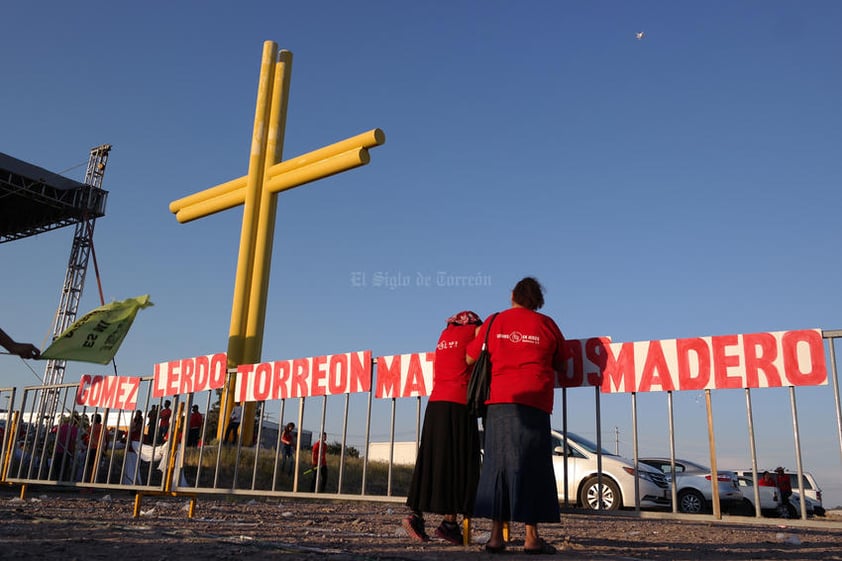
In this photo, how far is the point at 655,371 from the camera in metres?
5.61

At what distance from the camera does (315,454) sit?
13945 mm

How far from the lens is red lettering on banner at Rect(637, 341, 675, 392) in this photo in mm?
5559

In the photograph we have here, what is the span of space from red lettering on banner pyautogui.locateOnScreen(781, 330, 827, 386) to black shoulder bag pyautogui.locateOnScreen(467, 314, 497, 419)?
218 cm

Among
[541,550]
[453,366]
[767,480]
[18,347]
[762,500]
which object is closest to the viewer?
[541,550]

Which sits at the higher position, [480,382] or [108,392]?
[108,392]

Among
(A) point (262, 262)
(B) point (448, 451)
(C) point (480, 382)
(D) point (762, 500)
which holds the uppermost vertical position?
(A) point (262, 262)

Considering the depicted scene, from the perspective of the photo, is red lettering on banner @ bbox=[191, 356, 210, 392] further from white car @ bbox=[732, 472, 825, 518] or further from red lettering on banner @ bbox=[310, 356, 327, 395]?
white car @ bbox=[732, 472, 825, 518]

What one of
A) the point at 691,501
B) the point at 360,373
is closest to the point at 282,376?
the point at 360,373

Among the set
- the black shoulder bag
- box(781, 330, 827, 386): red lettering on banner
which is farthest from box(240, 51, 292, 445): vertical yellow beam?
box(781, 330, 827, 386): red lettering on banner

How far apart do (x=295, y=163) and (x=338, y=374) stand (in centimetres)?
735

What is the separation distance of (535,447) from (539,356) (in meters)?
0.56

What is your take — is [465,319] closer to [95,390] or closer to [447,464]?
[447,464]

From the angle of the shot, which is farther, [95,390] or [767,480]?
[767,480]

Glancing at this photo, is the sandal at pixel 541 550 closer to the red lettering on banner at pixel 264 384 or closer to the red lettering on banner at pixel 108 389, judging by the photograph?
the red lettering on banner at pixel 264 384
